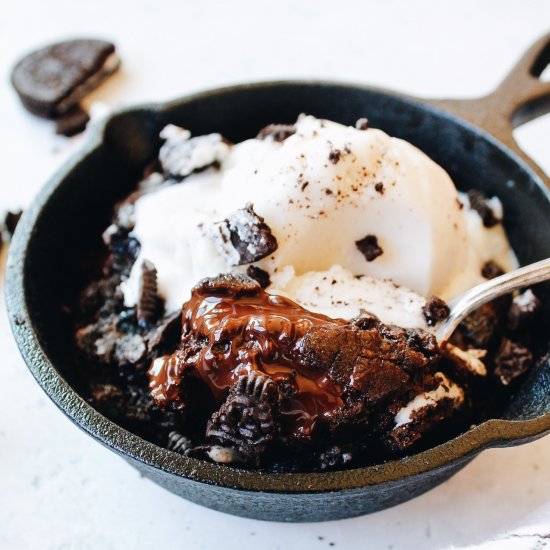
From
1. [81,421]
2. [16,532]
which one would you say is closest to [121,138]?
[81,421]

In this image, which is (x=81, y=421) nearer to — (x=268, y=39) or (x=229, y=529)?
(x=229, y=529)

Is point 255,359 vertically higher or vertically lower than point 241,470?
higher

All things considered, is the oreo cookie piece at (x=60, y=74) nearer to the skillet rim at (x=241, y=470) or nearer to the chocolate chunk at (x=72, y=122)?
the chocolate chunk at (x=72, y=122)

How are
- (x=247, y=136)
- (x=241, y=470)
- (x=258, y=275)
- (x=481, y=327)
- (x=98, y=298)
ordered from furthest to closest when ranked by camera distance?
(x=247, y=136) → (x=98, y=298) → (x=481, y=327) → (x=258, y=275) → (x=241, y=470)

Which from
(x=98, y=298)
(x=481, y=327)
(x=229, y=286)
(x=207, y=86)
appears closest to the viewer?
(x=229, y=286)

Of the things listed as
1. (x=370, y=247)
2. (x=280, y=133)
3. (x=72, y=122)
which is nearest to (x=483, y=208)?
(x=370, y=247)

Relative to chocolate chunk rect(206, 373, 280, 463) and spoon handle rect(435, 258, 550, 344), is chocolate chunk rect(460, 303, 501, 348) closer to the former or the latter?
spoon handle rect(435, 258, 550, 344)

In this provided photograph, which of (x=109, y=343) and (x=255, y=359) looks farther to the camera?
(x=109, y=343)

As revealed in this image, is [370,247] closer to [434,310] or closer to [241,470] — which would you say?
[434,310]

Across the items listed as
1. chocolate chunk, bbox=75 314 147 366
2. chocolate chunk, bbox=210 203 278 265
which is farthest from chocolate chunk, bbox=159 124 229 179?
chocolate chunk, bbox=75 314 147 366
